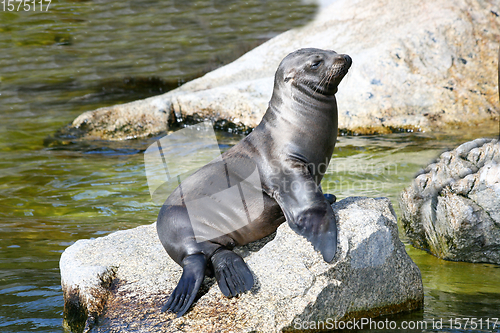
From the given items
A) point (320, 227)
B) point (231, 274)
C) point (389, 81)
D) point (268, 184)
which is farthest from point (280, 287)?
point (389, 81)

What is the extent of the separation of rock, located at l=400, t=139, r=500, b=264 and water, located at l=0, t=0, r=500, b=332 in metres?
0.15

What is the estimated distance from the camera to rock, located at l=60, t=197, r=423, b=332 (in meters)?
3.67

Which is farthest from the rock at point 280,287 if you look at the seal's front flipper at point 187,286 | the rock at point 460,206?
the rock at point 460,206

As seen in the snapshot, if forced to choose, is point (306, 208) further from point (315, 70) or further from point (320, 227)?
point (315, 70)

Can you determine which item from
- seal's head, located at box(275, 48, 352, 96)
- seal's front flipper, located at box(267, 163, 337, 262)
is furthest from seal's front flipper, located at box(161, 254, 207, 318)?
seal's head, located at box(275, 48, 352, 96)

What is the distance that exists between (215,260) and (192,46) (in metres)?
12.0

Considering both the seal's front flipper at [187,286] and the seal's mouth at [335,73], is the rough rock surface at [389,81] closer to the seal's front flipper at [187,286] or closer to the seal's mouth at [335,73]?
the seal's mouth at [335,73]

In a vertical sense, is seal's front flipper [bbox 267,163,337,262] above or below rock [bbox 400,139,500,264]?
above

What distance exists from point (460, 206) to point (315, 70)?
1716 millimetres

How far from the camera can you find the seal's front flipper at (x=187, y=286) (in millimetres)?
3754

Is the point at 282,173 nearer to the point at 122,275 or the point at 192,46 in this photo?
the point at 122,275

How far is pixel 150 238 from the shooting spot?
486 centimetres

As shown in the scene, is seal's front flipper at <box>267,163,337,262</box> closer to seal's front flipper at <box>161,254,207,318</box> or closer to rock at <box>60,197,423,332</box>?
rock at <box>60,197,423,332</box>

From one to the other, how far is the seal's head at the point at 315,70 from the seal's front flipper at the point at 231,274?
1.50 meters
